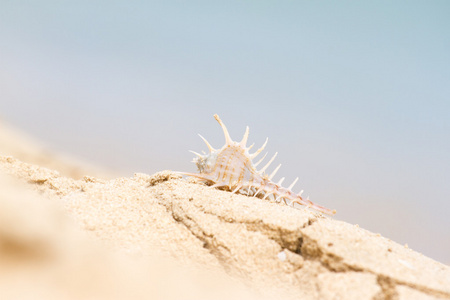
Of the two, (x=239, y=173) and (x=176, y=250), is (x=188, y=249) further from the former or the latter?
(x=239, y=173)

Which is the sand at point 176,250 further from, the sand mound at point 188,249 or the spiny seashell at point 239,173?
the spiny seashell at point 239,173

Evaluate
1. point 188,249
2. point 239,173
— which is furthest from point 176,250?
point 239,173

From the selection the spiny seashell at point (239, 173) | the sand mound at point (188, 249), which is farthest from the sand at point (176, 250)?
the spiny seashell at point (239, 173)

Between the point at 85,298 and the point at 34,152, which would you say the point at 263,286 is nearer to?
the point at 85,298

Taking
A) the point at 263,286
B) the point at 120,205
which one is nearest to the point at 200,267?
the point at 263,286

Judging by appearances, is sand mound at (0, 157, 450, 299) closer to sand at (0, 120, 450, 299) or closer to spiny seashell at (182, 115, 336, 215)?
sand at (0, 120, 450, 299)

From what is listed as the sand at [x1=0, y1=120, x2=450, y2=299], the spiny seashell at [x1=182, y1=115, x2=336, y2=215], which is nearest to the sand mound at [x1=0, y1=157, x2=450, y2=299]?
the sand at [x1=0, y1=120, x2=450, y2=299]

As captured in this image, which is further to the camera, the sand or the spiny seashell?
the spiny seashell

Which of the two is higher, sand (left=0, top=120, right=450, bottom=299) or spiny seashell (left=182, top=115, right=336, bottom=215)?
spiny seashell (left=182, top=115, right=336, bottom=215)

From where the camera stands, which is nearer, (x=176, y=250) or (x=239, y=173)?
(x=176, y=250)
